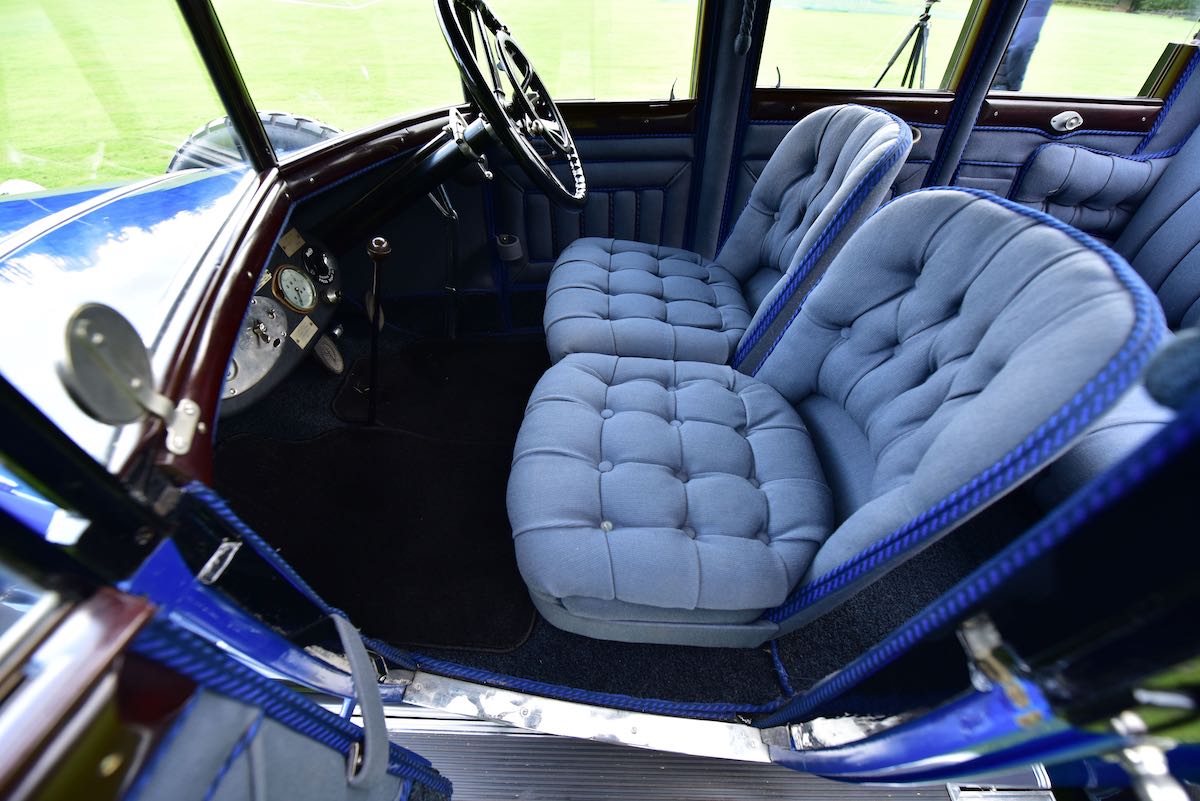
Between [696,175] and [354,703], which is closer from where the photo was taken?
[354,703]

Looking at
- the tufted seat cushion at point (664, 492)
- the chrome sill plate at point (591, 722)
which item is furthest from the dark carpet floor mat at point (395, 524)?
the tufted seat cushion at point (664, 492)

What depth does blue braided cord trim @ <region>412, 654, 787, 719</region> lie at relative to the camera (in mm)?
1008

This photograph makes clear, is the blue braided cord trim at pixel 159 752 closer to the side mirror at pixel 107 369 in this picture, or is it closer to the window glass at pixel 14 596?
the window glass at pixel 14 596

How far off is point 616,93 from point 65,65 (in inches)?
60.7

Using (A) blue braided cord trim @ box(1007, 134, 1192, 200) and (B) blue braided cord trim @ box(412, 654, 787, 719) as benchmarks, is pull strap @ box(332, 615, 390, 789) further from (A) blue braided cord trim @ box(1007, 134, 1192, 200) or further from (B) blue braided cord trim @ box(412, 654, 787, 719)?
(A) blue braided cord trim @ box(1007, 134, 1192, 200)

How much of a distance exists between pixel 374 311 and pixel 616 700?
1.14m

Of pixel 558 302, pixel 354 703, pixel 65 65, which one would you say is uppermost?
pixel 65 65

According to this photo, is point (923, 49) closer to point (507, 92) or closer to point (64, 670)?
point (507, 92)

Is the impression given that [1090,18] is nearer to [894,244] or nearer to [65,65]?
[894,244]

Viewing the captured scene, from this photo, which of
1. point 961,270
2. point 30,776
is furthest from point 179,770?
point 961,270

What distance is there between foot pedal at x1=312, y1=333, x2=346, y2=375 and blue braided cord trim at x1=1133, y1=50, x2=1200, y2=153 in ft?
9.88

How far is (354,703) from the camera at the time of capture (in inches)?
30.0

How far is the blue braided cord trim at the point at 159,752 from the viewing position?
388 mm

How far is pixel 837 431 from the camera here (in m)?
1.04
